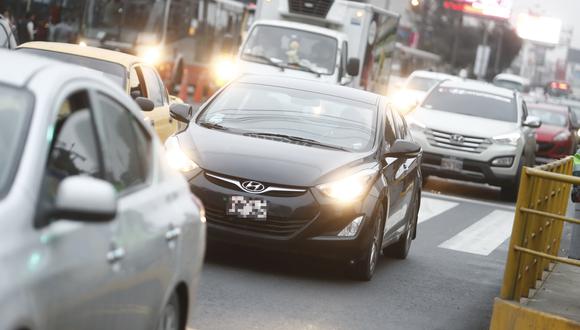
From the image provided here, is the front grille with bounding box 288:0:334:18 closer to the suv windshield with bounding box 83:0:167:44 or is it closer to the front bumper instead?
the suv windshield with bounding box 83:0:167:44

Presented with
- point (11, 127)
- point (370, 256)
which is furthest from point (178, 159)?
point (11, 127)

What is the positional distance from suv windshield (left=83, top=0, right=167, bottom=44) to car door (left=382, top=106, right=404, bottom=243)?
23713 mm

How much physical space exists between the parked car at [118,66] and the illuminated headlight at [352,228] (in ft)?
14.9

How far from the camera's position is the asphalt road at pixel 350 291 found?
9453 mm

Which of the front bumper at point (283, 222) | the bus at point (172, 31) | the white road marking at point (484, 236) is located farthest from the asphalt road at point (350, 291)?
the bus at point (172, 31)

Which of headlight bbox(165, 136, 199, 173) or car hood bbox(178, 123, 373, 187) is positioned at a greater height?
car hood bbox(178, 123, 373, 187)

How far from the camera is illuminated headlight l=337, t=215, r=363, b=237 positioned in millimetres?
10938

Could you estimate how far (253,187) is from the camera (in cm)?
1077

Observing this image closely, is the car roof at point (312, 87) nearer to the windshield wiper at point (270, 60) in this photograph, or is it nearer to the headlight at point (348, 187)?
the headlight at point (348, 187)

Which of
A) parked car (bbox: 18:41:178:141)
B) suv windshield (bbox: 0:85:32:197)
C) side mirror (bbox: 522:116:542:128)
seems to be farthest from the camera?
side mirror (bbox: 522:116:542:128)

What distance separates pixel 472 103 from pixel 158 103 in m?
8.93

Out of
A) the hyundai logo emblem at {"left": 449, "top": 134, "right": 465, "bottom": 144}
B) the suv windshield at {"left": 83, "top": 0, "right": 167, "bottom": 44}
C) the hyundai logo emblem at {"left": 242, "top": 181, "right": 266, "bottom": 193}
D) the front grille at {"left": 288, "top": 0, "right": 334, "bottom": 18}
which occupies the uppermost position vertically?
the hyundai logo emblem at {"left": 242, "top": 181, "right": 266, "bottom": 193}

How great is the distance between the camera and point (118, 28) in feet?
119

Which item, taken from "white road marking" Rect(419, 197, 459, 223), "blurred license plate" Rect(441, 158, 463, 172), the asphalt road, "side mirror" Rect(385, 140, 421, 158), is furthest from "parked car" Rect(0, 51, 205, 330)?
"blurred license plate" Rect(441, 158, 463, 172)
